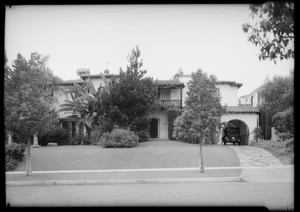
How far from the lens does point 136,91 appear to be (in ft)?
63.7

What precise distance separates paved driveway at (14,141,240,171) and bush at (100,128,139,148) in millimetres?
684

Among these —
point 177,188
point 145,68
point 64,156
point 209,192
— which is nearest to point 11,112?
point 64,156

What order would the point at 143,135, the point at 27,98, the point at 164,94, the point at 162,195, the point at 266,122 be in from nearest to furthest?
the point at 162,195 < the point at 27,98 < the point at 266,122 < the point at 143,135 < the point at 164,94

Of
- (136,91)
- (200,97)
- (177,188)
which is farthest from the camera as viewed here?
(136,91)

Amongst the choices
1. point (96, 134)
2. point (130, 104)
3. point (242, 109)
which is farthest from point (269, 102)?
point (96, 134)

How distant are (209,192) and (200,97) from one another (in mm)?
4962

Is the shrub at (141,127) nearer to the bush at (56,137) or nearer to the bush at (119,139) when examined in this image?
the bush at (119,139)

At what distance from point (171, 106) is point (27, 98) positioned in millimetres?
11858

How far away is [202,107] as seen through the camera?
1284cm

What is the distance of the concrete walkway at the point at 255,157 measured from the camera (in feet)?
46.2

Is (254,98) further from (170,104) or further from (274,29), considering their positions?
(274,29)

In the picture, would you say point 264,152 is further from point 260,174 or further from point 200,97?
point 200,97

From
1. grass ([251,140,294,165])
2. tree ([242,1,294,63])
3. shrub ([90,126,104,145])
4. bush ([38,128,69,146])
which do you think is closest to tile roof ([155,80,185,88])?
shrub ([90,126,104,145])

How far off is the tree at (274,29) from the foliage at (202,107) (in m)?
6.17
